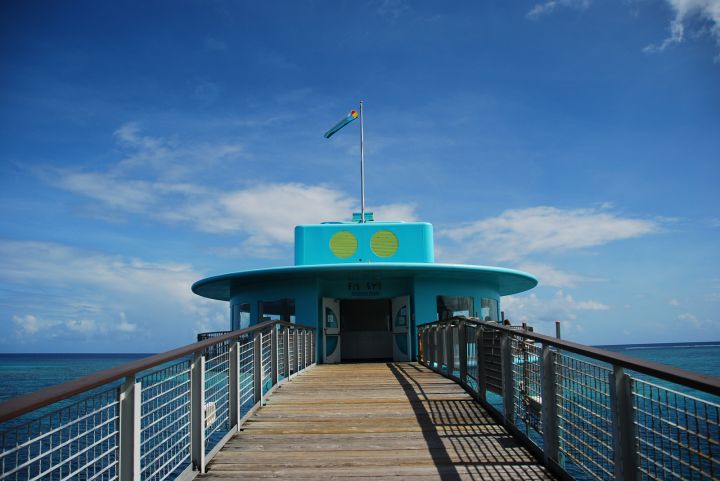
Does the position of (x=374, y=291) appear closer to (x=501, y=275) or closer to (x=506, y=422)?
(x=501, y=275)

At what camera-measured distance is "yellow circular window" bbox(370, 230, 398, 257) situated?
18109mm

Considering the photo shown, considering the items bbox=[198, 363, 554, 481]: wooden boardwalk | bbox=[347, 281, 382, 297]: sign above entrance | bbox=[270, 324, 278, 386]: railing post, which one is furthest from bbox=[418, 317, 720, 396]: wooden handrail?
bbox=[347, 281, 382, 297]: sign above entrance

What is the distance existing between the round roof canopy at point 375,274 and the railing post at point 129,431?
12.1 meters

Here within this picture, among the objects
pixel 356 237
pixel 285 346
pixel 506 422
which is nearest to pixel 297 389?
pixel 285 346

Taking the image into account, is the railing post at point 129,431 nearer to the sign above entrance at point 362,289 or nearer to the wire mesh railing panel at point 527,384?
the wire mesh railing panel at point 527,384

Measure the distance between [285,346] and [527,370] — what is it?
484 centimetres

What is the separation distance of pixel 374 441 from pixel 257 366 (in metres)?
2.07

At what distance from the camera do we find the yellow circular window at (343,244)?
18062mm

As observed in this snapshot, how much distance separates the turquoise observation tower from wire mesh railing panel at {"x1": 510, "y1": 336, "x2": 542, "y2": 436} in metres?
9.62

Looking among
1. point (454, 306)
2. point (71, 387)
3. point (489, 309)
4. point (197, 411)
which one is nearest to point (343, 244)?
point (454, 306)

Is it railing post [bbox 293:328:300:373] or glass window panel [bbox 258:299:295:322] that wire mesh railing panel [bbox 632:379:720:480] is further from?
glass window panel [bbox 258:299:295:322]

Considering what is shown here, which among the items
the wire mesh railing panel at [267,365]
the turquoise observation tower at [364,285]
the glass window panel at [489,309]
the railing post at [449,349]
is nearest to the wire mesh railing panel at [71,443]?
the wire mesh railing panel at [267,365]

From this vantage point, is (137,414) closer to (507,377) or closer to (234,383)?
(234,383)

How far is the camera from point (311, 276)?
1673 cm
